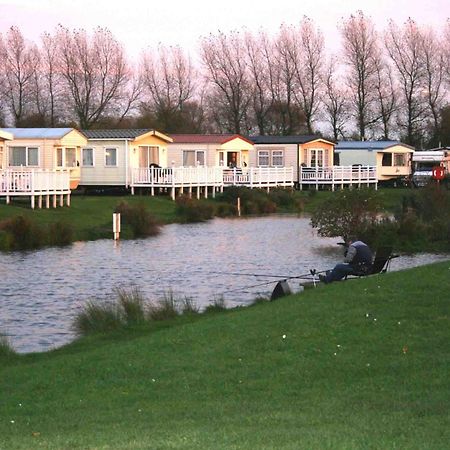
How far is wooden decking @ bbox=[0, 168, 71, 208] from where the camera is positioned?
43406mm

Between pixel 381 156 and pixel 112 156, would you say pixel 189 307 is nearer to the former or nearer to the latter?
pixel 112 156

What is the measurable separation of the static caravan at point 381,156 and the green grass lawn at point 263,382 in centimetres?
6309

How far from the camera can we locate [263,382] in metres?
11.7

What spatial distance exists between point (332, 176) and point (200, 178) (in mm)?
15604

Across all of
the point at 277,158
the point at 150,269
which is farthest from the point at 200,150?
the point at 150,269

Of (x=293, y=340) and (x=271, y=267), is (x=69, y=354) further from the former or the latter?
(x=271, y=267)

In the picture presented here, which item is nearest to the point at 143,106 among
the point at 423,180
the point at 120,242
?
the point at 423,180

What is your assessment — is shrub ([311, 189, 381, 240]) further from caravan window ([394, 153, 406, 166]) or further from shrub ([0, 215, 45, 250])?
caravan window ([394, 153, 406, 166])

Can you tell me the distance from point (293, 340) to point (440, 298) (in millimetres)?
2850

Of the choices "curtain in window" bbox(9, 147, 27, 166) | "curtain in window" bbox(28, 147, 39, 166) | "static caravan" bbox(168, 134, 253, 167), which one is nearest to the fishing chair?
"curtain in window" bbox(28, 147, 39, 166)

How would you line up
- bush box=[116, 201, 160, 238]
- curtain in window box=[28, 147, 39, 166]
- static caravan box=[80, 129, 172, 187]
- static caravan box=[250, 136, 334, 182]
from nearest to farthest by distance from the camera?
bush box=[116, 201, 160, 238] → curtain in window box=[28, 147, 39, 166] → static caravan box=[80, 129, 172, 187] → static caravan box=[250, 136, 334, 182]

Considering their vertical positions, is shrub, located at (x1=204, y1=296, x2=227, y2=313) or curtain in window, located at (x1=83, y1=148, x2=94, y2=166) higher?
curtain in window, located at (x1=83, y1=148, x2=94, y2=166)

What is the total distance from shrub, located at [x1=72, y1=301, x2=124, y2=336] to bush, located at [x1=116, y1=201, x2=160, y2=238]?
21.8m

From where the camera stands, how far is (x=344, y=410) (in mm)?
10039
